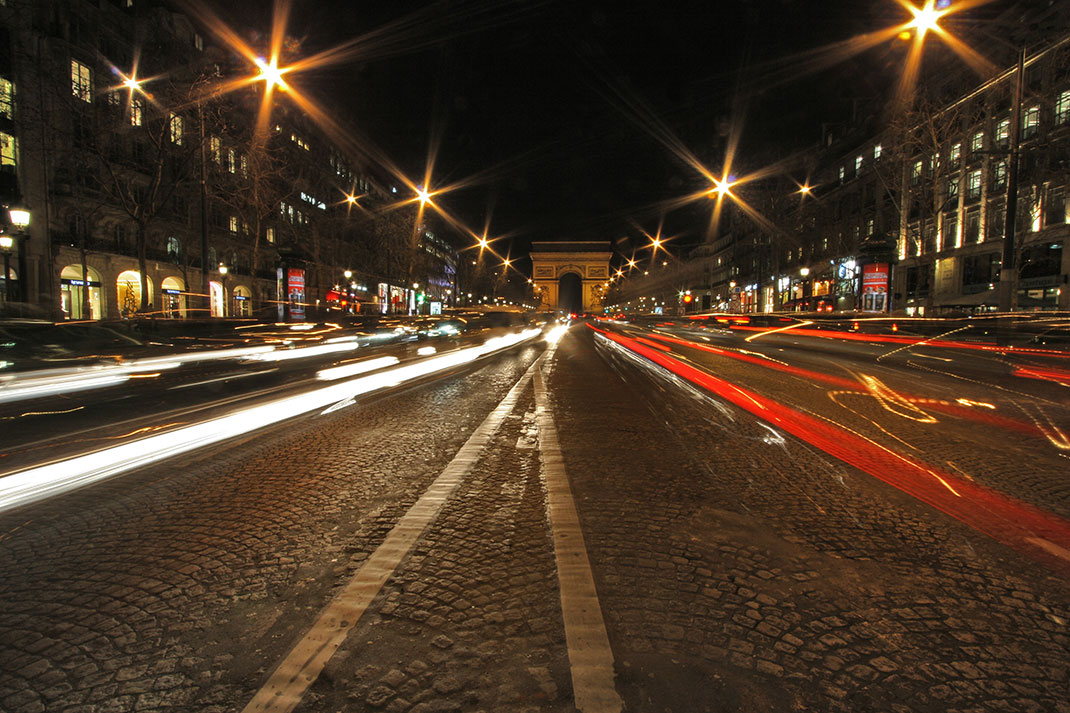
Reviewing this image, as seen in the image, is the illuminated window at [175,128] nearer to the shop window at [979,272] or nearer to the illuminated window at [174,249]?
the illuminated window at [174,249]

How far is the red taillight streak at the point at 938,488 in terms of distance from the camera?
10.7 ft

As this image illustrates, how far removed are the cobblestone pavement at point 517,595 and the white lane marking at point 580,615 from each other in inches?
1.9

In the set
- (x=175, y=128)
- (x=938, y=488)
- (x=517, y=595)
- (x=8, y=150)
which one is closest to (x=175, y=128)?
(x=175, y=128)

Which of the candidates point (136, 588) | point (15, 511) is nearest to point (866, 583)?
point (136, 588)

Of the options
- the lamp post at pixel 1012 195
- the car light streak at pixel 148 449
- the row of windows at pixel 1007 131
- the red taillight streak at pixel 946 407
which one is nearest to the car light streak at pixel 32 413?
the car light streak at pixel 148 449

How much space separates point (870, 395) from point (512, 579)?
8.35m

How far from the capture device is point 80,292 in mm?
32656

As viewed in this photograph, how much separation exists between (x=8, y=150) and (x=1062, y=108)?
54.1m

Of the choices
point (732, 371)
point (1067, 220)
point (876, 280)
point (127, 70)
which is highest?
point (127, 70)

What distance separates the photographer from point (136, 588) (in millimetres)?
2553

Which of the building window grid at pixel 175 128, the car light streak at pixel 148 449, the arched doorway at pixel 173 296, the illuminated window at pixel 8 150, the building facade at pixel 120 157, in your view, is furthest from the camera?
the arched doorway at pixel 173 296

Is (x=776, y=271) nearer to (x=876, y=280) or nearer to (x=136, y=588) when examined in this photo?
(x=876, y=280)

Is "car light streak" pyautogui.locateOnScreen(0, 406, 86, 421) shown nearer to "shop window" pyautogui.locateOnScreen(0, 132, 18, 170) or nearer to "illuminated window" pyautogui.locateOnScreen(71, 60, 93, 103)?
"shop window" pyautogui.locateOnScreen(0, 132, 18, 170)

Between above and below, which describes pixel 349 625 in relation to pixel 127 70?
below
